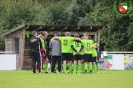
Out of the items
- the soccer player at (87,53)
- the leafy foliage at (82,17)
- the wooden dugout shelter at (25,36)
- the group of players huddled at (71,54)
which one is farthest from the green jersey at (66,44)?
the leafy foliage at (82,17)

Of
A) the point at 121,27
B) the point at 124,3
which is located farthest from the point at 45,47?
the point at 121,27

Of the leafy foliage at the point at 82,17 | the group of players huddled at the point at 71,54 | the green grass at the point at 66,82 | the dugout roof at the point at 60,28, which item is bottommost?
the green grass at the point at 66,82

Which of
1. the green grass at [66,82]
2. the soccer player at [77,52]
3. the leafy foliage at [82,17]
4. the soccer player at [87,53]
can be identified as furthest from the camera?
the leafy foliage at [82,17]

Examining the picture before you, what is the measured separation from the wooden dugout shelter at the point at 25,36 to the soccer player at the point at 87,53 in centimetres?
1157

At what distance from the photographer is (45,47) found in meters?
28.3

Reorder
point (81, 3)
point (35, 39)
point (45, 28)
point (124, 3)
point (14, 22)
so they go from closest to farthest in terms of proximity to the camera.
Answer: point (35, 39)
point (45, 28)
point (124, 3)
point (14, 22)
point (81, 3)

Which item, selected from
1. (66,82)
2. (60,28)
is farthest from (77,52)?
(60,28)

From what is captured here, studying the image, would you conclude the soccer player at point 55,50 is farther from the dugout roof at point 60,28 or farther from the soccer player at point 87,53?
the dugout roof at point 60,28

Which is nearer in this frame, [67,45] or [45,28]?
[67,45]

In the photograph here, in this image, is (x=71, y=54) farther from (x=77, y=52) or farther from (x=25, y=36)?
(x=25, y=36)

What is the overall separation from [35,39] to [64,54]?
2100 mm

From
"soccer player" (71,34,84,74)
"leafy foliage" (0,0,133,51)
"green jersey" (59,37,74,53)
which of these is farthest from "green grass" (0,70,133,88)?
"leafy foliage" (0,0,133,51)

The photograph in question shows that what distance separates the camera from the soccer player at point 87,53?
27.9 meters

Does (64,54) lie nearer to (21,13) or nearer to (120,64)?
(120,64)
